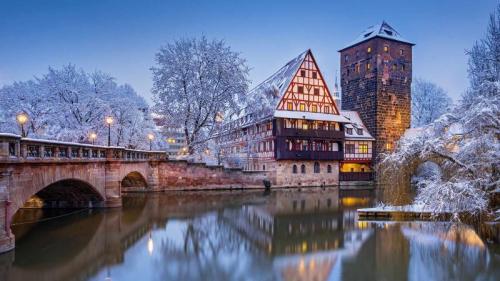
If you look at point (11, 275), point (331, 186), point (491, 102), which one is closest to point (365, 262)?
point (491, 102)

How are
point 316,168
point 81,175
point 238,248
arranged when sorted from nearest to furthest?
point 238,248
point 81,175
point 316,168

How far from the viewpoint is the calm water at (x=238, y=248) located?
974cm

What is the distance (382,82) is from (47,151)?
39.3 m

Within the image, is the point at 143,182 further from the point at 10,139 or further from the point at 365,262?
the point at 365,262

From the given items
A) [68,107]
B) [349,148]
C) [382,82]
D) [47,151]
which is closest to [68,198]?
[47,151]

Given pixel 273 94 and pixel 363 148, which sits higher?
pixel 273 94

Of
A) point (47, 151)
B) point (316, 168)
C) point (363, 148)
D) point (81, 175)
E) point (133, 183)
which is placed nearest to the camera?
point (47, 151)

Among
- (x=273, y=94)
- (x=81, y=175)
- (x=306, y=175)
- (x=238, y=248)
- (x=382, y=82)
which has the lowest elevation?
(x=238, y=248)

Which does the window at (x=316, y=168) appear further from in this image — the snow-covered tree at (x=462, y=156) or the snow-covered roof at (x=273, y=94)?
the snow-covered tree at (x=462, y=156)

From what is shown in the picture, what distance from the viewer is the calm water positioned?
9742 millimetres

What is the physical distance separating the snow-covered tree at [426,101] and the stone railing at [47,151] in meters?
42.8

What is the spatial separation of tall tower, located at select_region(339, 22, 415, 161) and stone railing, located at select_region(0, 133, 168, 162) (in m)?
32.3

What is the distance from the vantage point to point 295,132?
37.6 m

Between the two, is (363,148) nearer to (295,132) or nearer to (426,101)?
(295,132)
